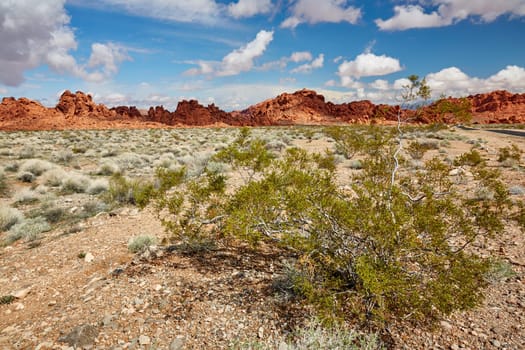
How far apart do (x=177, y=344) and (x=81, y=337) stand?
1114mm

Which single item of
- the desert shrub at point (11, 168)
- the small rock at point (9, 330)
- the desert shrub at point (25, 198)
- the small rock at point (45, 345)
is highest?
the desert shrub at point (11, 168)

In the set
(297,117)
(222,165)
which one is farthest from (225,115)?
(222,165)

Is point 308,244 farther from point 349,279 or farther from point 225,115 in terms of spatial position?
point 225,115

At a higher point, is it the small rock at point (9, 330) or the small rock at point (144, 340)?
the small rock at point (144, 340)

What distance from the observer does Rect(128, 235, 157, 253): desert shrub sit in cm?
533

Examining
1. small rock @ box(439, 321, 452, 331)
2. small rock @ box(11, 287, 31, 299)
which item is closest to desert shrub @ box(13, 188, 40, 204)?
small rock @ box(11, 287, 31, 299)

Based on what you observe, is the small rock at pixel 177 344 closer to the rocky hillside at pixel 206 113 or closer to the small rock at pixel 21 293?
the small rock at pixel 21 293

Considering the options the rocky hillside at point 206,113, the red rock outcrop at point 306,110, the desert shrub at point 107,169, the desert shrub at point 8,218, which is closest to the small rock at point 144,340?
the desert shrub at point 8,218

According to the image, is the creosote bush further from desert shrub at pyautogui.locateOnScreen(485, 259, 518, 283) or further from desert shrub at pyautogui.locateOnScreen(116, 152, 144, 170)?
desert shrub at pyautogui.locateOnScreen(116, 152, 144, 170)

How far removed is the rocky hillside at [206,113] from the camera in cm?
6575

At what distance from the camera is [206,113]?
3211 inches

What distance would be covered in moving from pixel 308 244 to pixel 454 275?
1447 millimetres

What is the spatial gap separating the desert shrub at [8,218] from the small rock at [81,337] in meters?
5.61

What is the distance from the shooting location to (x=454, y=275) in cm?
284
